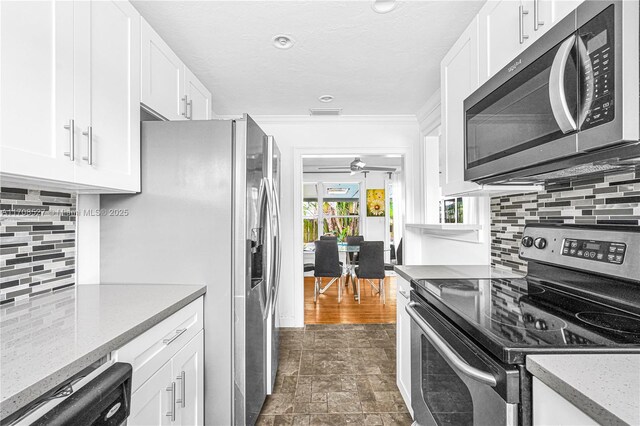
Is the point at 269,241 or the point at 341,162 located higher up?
the point at 341,162

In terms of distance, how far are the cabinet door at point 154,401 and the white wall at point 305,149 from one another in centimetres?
227

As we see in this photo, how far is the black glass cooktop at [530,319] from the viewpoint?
0.79 meters

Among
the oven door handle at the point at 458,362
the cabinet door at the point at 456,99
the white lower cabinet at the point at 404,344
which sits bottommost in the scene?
the white lower cabinet at the point at 404,344

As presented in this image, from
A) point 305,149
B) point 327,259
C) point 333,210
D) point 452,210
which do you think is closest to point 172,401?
point 452,210

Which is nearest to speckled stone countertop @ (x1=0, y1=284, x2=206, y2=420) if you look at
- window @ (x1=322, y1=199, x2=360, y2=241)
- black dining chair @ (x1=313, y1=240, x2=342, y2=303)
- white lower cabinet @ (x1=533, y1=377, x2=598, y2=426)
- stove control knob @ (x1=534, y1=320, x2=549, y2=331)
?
white lower cabinet @ (x1=533, y1=377, x2=598, y2=426)

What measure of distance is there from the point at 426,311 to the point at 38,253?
1650mm

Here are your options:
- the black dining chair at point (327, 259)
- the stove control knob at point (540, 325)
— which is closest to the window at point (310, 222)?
the black dining chair at point (327, 259)

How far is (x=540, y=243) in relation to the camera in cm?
137

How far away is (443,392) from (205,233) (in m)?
1.23

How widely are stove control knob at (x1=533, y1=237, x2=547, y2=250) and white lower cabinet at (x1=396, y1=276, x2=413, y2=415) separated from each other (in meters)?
0.70

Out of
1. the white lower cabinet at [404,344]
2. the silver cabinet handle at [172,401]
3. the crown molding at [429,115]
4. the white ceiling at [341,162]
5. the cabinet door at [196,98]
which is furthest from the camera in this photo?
the white ceiling at [341,162]

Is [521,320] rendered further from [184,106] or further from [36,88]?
[184,106]

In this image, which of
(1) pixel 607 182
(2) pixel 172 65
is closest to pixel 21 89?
(2) pixel 172 65

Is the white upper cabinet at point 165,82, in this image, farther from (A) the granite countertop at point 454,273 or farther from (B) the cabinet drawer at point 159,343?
(A) the granite countertop at point 454,273
